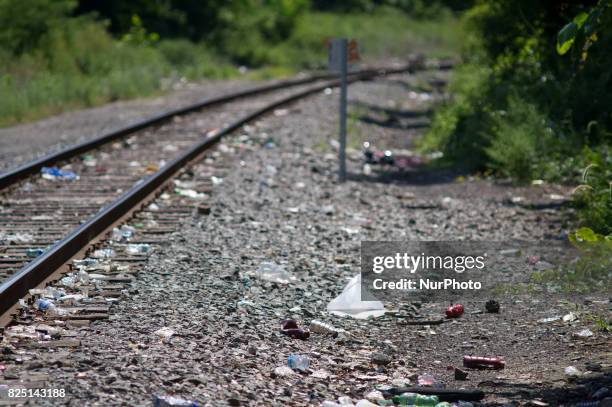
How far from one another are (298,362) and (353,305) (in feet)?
4.46

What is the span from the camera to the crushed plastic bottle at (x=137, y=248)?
761cm

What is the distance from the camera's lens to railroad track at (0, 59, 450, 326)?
20.7 feet

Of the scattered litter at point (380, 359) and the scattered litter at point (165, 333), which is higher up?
the scattered litter at point (165, 333)

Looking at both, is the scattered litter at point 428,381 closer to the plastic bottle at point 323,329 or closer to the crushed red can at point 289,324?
the plastic bottle at point 323,329

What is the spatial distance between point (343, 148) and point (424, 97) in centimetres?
1525

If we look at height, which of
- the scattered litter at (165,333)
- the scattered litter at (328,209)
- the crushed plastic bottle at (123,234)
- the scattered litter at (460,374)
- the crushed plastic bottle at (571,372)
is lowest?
the scattered litter at (460,374)

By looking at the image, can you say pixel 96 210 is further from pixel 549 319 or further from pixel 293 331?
pixel 549 319

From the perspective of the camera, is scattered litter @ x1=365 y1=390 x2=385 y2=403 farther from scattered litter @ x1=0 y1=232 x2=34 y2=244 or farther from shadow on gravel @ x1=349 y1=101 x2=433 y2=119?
shadow on gravel @ x1=349 y1=101 x2=433 y2=119

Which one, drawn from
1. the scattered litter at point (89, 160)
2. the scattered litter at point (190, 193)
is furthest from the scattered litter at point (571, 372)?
the scattered litter at point (89, 160)

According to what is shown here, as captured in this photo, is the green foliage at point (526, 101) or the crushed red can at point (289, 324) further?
the green foliage at point (526, 101)

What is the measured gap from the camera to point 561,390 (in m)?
4.96

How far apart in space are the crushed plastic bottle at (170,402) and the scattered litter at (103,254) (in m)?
3.08

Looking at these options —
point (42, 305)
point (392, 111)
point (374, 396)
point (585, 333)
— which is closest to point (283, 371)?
point (374, 396)

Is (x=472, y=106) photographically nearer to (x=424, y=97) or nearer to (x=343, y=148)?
(x=343, y=148)
